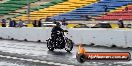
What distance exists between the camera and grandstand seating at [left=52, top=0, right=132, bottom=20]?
4938cm

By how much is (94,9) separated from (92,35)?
1058 inches

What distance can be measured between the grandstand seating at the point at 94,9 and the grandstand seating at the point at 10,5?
797 cm

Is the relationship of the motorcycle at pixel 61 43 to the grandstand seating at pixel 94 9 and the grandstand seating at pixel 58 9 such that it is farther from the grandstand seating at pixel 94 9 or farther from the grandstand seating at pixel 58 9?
the grandstand seating at pixel 58 9

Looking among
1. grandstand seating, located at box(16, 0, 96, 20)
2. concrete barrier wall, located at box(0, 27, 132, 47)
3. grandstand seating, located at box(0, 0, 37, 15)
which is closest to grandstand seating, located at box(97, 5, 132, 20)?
grandstand seating, located at box(16, 0, 96, 20)

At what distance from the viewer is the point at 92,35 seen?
2358cm

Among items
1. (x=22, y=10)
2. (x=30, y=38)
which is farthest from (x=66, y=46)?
(x=22, y=10)

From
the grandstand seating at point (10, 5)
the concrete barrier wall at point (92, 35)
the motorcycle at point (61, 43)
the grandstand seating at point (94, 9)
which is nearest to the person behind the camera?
the motorcycle at point (61, 43)

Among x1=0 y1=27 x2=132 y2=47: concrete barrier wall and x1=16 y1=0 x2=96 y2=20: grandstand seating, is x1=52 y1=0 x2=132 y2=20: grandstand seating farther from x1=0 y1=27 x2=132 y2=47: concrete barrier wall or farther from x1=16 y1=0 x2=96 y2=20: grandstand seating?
x1=0 y1=27 x2=132 y2=47: concrete barrier wall

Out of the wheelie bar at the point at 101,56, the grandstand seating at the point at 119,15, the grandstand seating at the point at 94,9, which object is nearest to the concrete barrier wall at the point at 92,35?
the wheelie bar at the point at 101,56

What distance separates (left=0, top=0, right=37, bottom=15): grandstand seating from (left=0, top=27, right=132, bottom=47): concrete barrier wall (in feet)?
83.3

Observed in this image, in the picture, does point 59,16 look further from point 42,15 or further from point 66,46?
point 66,46

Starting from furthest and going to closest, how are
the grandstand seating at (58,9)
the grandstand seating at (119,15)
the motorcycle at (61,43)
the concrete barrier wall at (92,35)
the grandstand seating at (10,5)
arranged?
1. the grandstand seating at (10,5)
2. the grandstand seating at (58,9)
3. the grandstand seating at (119,15)
4. the concrete barrier wall at (92,35)
5. the motorcycle at (61,43)

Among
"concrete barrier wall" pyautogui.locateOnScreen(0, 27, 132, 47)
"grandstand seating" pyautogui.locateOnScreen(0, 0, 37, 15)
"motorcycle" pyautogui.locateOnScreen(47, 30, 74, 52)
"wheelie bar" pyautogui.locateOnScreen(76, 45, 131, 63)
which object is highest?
"wheelie bar" pyautogui.locateOnScreen(76, 45, 131, 63)

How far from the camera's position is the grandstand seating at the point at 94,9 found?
49.4m
